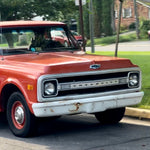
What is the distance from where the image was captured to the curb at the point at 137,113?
28.1 ft

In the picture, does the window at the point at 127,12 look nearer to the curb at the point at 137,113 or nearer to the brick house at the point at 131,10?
the brick house at the point at 131,10

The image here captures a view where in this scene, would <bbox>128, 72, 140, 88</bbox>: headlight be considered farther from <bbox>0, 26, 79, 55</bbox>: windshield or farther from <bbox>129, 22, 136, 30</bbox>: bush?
<bbox>129, 22, 136, 30</bbox>: bush

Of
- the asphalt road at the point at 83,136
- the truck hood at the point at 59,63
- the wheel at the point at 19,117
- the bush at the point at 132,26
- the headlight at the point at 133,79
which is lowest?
the bush at the point at 132,26

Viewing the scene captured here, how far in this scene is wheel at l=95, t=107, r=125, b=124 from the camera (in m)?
8.26

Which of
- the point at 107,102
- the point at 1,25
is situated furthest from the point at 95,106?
the point at 1,25

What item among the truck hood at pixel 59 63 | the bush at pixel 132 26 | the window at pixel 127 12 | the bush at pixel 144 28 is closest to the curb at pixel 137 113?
the truck hood at pixel 59 63

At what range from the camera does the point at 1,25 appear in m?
8.48

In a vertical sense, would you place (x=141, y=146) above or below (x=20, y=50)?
below

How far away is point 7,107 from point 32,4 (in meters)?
9.50

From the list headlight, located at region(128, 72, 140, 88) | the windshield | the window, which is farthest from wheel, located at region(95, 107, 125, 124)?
the window

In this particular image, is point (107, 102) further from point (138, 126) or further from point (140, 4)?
point (140, 4)

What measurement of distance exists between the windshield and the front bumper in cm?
175

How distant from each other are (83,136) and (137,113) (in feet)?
5.30

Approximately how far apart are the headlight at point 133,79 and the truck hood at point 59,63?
0.17 m
